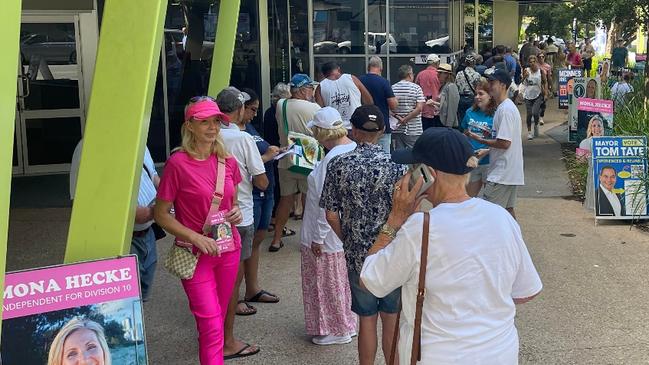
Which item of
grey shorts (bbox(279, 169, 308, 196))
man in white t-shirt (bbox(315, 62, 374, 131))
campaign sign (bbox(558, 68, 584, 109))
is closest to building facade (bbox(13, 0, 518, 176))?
man in white t-shirt (bbox(315, 62, 374, 131))

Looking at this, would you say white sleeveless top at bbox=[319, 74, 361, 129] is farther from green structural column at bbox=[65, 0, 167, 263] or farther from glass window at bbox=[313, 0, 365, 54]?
glass window at bbox=[313, 0, 365, 54]

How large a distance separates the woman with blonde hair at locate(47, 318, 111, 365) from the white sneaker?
2.15m

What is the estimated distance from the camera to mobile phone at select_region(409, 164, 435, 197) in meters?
3.00

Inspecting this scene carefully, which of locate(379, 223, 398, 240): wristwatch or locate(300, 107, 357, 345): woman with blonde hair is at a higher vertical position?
locate(379, 223, 398, 240): wristwatch

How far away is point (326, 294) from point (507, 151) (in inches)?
104

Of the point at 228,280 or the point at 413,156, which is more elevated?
the point at 413,156

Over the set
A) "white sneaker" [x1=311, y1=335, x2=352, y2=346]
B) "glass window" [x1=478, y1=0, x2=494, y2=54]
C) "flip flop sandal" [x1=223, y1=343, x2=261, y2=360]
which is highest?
"glass window" [x1=478, y1=0, x2=494, y2=54]

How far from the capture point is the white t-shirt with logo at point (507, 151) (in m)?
7.09

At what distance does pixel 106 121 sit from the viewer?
3.96 meters

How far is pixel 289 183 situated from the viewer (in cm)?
780

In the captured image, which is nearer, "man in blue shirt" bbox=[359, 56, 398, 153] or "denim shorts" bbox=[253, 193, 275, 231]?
"denim shorts" bbox=[253, 193, 275, 231]

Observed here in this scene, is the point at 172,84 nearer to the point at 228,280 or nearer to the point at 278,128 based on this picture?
the point at 278,128

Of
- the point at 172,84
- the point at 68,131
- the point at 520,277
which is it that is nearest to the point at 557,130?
the point at 172,84

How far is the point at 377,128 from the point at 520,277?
Result: 5.30 feet
